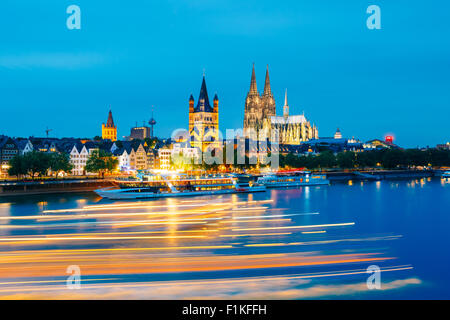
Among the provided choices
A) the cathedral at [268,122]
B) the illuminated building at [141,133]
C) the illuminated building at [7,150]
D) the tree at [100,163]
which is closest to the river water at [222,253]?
the tree at [100,163]

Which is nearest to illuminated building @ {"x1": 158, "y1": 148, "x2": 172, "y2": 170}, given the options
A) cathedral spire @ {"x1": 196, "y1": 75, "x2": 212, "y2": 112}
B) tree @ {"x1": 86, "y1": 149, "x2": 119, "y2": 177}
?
tree @ {"x1": 86, "y1": 149, "x2": 119, "y2": 177}

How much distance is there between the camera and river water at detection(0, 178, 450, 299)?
13.8 metres

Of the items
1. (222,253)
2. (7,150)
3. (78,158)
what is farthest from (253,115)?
(222,253)

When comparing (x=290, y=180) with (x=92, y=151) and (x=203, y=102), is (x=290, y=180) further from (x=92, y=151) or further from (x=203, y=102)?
(x=203, y=102)

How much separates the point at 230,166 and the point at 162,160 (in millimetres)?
A: 13956

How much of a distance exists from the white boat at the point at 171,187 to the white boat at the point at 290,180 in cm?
534

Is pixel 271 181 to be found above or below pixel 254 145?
below

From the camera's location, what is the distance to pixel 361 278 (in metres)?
15.0

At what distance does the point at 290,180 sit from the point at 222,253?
41.1 meters

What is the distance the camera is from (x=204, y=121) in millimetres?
A: 103312

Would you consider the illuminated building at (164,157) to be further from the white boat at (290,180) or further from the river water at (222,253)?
the river water at (222,253)

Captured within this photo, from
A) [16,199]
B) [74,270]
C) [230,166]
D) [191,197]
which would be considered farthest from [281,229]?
[230,166]

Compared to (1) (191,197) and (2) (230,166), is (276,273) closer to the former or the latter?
(1) (191,197)

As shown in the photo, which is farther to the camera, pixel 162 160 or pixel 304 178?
pixel 162 160
